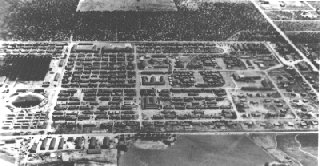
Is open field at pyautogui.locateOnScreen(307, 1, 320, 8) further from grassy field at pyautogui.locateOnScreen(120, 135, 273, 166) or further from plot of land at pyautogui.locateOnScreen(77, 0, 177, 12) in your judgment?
grassy field at pyautogui.locateOnScreen(120, 135, 273, 166)

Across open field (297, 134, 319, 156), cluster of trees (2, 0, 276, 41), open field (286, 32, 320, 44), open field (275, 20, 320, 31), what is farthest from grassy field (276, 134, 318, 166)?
open field (275, 20, 320, 31)

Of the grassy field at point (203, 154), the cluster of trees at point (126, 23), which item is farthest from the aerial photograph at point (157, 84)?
the cluster of trees at point (126, 23)

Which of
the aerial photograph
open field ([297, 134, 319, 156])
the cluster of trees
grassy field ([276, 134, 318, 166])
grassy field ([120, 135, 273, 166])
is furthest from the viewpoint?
the cluster of trees

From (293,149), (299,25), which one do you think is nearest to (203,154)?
(293,149)

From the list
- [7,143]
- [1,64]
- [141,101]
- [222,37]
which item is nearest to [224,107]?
[141,101]

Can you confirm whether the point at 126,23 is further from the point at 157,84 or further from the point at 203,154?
the point at 203,154

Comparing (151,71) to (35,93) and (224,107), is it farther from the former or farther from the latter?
(35,93)
